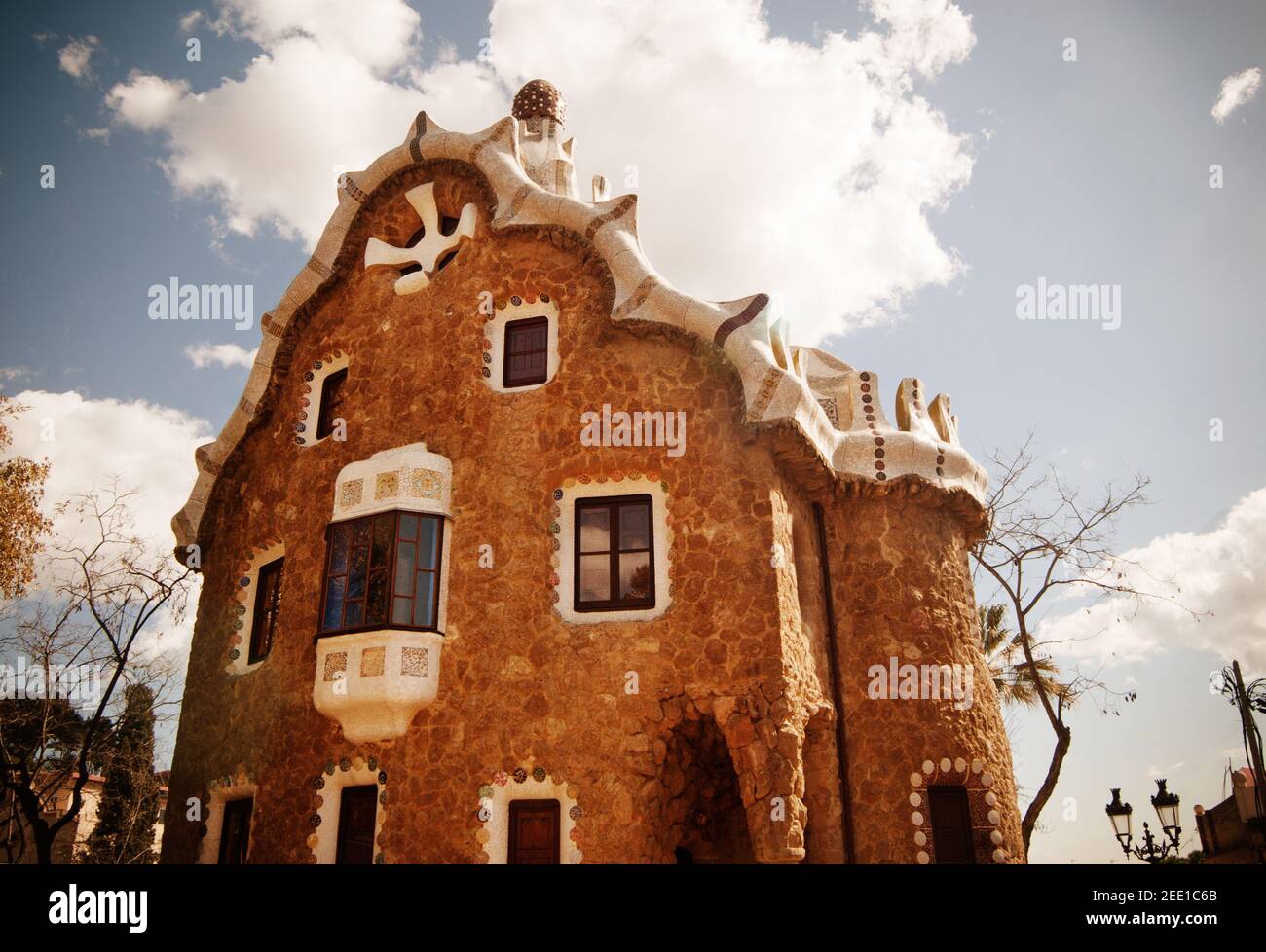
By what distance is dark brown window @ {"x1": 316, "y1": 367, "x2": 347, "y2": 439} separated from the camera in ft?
42.0

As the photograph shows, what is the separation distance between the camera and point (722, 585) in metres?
9.98

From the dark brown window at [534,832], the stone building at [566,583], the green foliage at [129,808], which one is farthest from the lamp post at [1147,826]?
the green foliage at [129,808]

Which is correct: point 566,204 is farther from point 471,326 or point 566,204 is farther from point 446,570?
point 446,570

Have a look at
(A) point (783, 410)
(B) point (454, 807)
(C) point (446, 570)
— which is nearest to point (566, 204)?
(A) point (783, 410)

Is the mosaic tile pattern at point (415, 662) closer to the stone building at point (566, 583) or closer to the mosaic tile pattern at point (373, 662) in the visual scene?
the stone building at point (566, 583)

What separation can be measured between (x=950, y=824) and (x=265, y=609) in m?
9.30

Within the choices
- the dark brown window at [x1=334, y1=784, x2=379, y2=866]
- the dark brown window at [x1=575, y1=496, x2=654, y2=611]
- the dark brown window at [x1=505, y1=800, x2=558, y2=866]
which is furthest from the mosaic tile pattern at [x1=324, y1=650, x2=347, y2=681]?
the dark brown window at [x1=575, y1=496, x2=654, y2=611]

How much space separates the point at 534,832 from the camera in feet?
31.1

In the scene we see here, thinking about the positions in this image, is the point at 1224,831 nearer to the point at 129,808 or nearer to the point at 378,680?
the point at 378,680

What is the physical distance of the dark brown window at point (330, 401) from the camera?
12789mm

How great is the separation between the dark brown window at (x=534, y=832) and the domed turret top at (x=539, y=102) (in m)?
11.0
